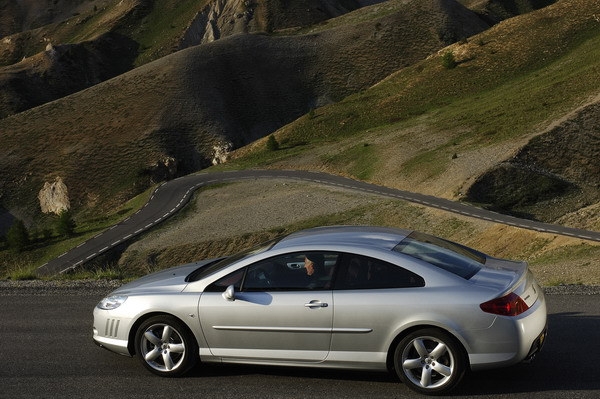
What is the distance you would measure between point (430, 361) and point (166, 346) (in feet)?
10.7

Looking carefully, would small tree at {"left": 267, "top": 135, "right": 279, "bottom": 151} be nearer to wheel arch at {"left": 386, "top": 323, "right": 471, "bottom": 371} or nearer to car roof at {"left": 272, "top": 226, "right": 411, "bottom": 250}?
car roof at {"left": 272, "top": 226, "right": 411, "bottom": 250}

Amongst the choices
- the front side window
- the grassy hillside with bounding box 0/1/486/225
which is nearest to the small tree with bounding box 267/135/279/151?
the grassy hillside with bounding box 0/1/486/225

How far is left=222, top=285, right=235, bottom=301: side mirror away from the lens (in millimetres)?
9281

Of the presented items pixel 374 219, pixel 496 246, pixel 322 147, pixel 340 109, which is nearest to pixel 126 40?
pixel 340 109

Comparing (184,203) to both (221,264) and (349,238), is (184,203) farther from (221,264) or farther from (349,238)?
(349,238)

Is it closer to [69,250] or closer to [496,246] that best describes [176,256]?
[69,250]

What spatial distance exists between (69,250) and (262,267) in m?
49.2

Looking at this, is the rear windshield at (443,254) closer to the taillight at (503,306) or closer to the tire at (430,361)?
the taillight at (503,306)

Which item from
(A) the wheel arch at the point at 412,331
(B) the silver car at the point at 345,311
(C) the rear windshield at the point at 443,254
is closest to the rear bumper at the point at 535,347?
(B) the silver car at the point at 345,311

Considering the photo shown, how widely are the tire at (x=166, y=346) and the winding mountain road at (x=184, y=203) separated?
27.5 metres

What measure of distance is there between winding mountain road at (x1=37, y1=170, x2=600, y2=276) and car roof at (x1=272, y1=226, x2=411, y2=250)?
26.0 meters

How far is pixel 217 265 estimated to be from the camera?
1008cm

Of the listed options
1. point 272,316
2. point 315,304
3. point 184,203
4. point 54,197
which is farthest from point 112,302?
point 54,197

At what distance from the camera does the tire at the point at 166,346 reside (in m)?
9.57
